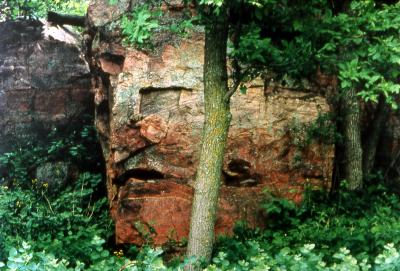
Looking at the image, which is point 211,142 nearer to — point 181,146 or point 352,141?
point 181,146

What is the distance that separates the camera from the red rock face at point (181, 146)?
314 inches

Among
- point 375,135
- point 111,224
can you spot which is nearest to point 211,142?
point 111,224

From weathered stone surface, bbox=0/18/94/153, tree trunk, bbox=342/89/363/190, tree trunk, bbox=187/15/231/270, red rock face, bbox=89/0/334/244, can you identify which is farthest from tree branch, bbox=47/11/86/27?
tree trunk, bbox=187/15/231/270

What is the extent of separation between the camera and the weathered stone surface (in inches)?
421

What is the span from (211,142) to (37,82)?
18.8 feet

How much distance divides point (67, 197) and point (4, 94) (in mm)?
2675

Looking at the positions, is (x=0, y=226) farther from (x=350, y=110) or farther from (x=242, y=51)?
(x=350, y=110)

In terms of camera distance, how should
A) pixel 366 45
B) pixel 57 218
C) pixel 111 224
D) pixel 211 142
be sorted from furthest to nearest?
pixel 111 224
pixel 57 218
pixel 211 142
pixel 366 45

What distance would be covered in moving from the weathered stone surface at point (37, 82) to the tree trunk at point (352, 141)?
450 centimetres

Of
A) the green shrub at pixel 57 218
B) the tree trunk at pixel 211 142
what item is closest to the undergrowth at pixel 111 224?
the green shrub at pixel 57 218

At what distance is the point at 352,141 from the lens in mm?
9031

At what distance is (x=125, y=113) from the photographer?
27.1 ft

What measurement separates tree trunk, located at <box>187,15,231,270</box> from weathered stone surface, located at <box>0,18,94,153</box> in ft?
17.1

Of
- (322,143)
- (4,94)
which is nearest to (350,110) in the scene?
(322,143)
